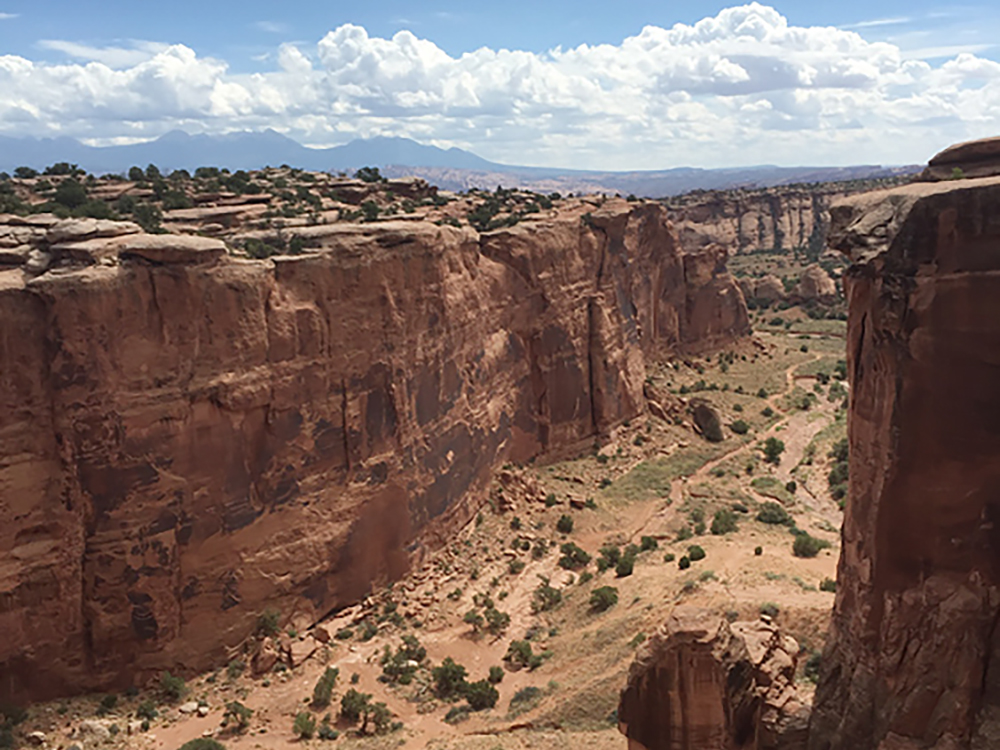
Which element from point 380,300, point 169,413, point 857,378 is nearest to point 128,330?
point 169,413

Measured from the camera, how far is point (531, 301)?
38625 millimetres

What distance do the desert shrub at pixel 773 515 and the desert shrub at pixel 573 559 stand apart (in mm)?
7839

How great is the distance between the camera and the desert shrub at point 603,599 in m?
25.7

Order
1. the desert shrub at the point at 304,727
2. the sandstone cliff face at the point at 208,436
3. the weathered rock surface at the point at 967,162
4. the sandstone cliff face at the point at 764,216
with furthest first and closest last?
the sandstone cliff face at the point at 764,216
the desert shrub at the point at 304,727
the sandstone cliff face at the point at 208,436
the weathered rock surface at the point at 967,162

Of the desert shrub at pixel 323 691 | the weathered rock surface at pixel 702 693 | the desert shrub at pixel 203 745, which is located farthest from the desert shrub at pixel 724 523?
the desert shrub at pixel 203 745

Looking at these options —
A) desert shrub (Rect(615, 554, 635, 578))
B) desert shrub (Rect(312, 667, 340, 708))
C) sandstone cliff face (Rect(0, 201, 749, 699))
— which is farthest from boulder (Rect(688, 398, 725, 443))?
desert shrub (Rect(312, 667, 340, 708))

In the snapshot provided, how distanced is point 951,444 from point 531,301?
28828 millimetres

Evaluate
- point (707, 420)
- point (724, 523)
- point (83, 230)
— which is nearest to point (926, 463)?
point (83, 230)

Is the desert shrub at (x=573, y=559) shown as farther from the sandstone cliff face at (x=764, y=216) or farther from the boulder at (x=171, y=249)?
the sandstone cliff face at (x=764, y=216)

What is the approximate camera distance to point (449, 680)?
23000 mm

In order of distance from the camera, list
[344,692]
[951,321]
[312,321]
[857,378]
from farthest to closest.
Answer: [312,321]
[344,692]
[857,378]
[951,321]

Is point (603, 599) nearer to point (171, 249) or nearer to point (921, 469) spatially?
point (921, 469)

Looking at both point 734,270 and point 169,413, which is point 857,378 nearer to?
point 169,413

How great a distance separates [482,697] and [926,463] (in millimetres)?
14961
